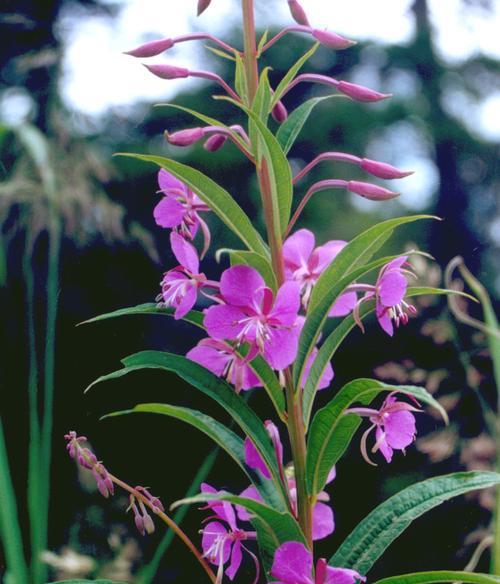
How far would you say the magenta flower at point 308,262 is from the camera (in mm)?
834

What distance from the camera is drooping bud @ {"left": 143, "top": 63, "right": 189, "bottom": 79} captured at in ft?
2.71

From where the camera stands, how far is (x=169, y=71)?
2.72 feet

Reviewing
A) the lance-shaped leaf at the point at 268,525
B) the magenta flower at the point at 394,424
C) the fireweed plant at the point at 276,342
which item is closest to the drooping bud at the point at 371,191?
the fireweed plant at the point at 276,342

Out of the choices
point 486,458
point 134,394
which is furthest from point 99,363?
point 486,458

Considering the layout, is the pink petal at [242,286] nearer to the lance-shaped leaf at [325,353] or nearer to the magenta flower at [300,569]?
the lance-shaped leaf at [325,353]

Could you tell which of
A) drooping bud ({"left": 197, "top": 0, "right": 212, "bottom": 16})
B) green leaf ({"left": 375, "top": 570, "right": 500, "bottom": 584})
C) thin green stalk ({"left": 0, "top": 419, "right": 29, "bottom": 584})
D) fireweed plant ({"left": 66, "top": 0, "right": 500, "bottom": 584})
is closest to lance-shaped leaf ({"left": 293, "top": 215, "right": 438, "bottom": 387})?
fireweed plant ({"left": 66, "top": 0, "right": 500, "bottom": 584})

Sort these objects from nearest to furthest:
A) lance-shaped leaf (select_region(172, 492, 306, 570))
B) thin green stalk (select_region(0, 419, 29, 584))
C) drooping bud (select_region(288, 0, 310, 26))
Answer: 1. lance-shaped leaf (select_region(172, 492, 306, 570))
2. drooping bud (select_region(288, 0, 310, 26))
3. thin green stalk (select_region(0, 419, 29, 584))

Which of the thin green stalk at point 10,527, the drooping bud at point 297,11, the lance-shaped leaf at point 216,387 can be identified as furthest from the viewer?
the thin green stalk at point 10,527

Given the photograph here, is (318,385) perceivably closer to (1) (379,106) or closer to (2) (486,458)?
(2) (486,458)

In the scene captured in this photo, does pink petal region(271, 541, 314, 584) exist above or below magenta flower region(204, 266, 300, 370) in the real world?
below

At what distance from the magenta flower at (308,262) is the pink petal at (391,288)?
6cm

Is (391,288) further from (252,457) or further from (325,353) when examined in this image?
(252,457)

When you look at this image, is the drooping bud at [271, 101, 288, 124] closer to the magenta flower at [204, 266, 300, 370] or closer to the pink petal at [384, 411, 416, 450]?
the magenta flower at [204, 266, 300, 370]

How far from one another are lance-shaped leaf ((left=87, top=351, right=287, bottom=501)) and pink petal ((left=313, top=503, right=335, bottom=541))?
12 cm
